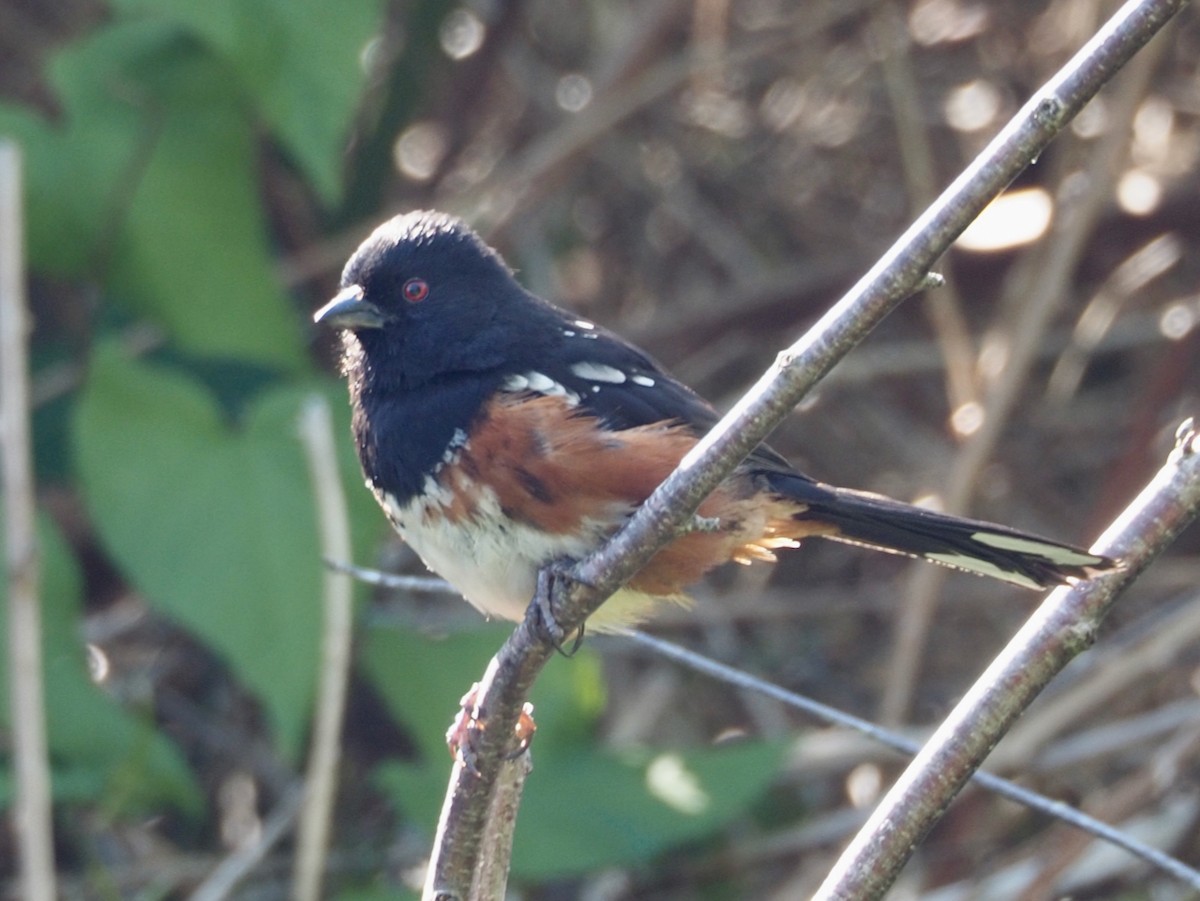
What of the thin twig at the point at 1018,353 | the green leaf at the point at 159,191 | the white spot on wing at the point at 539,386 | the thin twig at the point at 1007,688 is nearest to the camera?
the thin twig at the point at 1007,688

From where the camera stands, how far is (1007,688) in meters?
1.52

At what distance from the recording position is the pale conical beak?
233 centimetres

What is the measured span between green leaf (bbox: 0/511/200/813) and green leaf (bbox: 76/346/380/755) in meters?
0.24

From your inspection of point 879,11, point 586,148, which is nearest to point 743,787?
point 586,148

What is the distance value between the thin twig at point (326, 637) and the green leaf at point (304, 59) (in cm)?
51

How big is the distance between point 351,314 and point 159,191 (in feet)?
3.76

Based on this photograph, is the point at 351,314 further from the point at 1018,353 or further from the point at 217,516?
the point at 1018,353

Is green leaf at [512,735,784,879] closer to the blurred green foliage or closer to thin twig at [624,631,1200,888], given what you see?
the blurred green foliage

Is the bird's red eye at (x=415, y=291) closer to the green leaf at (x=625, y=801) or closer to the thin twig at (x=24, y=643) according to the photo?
the thin twig at (x=24, y=643)

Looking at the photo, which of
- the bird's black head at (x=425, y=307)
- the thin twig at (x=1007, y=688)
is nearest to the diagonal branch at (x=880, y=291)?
the thin twig at (x=1007, y=688)

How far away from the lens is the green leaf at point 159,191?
10.6ft

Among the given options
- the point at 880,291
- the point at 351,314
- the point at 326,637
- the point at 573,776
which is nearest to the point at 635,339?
the point at 573,776

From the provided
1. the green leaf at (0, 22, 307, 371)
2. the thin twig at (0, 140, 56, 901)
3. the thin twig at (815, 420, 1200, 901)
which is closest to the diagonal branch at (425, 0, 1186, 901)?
the thin twig at (815, 420, 1200, 901)

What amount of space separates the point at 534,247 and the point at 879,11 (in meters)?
1.11
